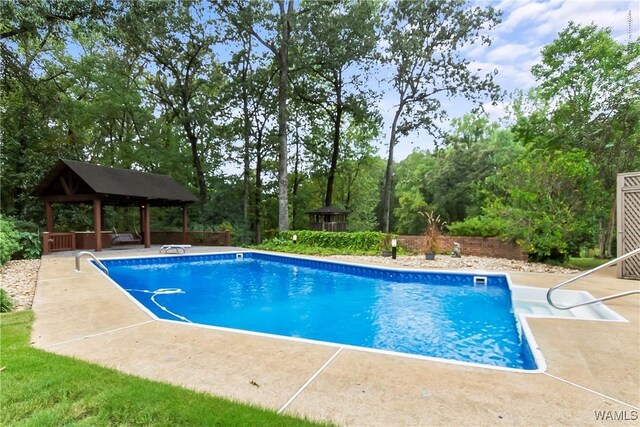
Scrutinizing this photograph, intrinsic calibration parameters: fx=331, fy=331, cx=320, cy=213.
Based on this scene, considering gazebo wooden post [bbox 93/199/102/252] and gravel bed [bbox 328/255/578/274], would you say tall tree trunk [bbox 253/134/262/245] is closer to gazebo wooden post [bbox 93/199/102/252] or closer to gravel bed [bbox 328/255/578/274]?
gazebo wooden post [bbox 93/199/102/252]

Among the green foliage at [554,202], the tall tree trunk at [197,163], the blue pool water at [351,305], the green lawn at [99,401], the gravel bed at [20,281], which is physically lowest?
the blue pool water at [351,305]

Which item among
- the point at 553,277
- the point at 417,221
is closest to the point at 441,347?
the point at 553,277

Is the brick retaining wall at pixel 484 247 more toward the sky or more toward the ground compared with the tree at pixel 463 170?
more toward the ground

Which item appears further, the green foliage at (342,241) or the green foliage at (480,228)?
the green foliage at (342,241)

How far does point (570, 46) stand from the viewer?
13.3 meters

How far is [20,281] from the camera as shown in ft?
24.2

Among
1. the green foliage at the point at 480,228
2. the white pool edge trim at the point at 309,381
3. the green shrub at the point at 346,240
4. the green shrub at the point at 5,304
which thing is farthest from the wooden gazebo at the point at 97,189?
the white pool edge trim at the point at 309,381

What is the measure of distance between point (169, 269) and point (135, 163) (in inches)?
503

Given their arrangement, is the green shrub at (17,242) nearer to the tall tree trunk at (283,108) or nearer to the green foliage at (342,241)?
the green foliage at (342,241)

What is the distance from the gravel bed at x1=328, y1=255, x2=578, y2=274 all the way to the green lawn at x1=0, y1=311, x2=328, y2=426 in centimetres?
842

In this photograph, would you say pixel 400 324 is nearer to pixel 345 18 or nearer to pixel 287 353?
pixel 287 353

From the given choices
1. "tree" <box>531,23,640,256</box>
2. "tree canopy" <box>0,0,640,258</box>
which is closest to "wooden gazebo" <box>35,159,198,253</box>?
"tree canopy" <box>0,0,640,258</box>

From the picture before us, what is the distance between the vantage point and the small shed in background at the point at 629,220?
7691 millimetres

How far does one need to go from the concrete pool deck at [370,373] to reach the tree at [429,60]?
640 inches
